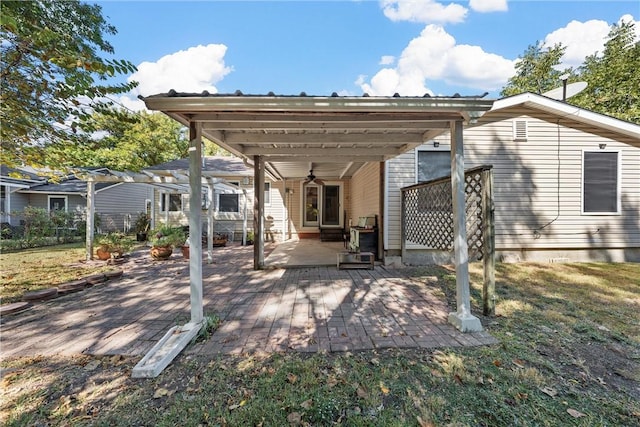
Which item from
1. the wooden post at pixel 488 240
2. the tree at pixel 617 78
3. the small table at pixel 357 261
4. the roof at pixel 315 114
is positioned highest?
the tree at pixel 617 78

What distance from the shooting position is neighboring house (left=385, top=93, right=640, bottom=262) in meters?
6.29

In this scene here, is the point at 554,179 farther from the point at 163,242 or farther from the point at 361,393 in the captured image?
the point at 163,242

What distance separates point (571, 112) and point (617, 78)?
14546 millimetres

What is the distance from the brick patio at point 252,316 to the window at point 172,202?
23.0ft

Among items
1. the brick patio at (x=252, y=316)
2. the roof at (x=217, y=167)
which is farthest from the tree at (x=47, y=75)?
the roof at (x=217, y=167)

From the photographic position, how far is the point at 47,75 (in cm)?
363

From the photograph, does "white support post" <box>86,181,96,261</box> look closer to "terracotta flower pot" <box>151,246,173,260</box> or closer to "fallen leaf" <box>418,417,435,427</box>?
"terracotta flower pot" <box>151,246,173,260</box>

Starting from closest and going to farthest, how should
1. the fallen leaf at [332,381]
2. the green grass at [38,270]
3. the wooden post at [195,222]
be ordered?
the fallen leaf at [332,381]
the wooden post at [195,222]
the green grass at [38,270]

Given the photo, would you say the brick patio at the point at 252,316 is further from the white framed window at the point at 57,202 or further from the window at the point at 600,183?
the white framed window at the point at 57,202

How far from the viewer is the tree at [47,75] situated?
303 cm

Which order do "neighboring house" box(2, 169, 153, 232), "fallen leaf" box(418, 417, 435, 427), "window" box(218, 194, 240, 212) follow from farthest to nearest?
"neighboring house" box(2, 169, 153, 232), "window" box(218, 194, 240, 212), "fallen leaf" box(418, 417, 435, 427)

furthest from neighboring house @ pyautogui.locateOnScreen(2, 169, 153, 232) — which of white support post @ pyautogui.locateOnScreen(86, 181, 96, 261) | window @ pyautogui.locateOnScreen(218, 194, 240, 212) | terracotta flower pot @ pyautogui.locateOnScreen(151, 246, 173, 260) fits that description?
terracotta flower pot @ pyautogui.locateOnScreen(151, 246, 173, 260)

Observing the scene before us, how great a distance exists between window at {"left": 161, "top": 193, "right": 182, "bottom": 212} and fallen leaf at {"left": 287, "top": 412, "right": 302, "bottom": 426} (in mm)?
11657

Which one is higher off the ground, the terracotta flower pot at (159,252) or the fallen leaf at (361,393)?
the terracotta flower pot at (159,252)
